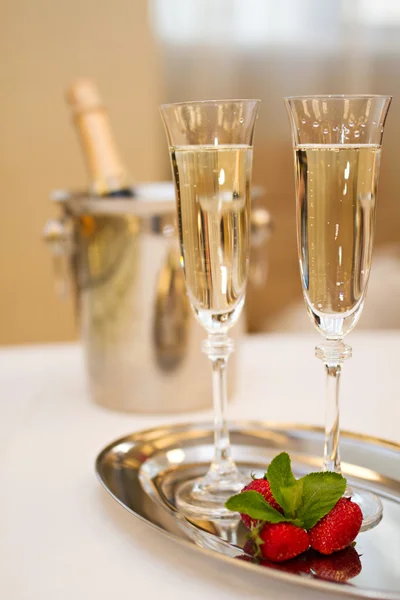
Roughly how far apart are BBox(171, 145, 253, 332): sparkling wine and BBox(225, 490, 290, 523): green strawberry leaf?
0.70ft

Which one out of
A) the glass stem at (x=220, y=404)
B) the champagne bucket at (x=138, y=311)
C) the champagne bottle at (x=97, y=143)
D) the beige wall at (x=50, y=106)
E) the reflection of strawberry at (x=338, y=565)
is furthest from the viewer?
the beige wall at (x=50, y=106)

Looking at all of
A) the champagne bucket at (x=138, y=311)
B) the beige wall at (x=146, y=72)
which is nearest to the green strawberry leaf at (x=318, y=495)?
the champagne bucket at (x=138, y=311)

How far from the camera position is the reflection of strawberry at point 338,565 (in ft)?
1.92

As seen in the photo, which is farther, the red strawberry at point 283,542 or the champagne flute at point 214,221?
the champagne flute at point 214,221

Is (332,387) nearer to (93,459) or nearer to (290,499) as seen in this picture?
(290,499)

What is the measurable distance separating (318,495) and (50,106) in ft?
8.78

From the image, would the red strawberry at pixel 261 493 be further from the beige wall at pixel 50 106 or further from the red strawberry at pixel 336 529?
the beige wall at pixel 50 106

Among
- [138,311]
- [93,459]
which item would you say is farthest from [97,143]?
[93,459]

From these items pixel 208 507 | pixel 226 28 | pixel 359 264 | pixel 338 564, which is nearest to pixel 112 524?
pixel 208 507

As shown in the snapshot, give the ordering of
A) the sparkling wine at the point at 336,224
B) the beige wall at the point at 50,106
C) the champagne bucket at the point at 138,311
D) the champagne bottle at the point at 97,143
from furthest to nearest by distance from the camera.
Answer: the beige wall at the point at 50,106 → the champagne bottle at the point at 97,143 → the champagne bucket at the point at 138,311 → the sparkling wine at the point at 336,224

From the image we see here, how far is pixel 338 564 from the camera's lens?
608mm

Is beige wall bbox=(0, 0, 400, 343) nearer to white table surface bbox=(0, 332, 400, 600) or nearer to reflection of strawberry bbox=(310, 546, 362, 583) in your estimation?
white table surface bbox=(0, 332, 400, 600)

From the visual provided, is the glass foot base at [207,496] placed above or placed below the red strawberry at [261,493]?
below

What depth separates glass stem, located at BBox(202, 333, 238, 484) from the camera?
0.81 meters
